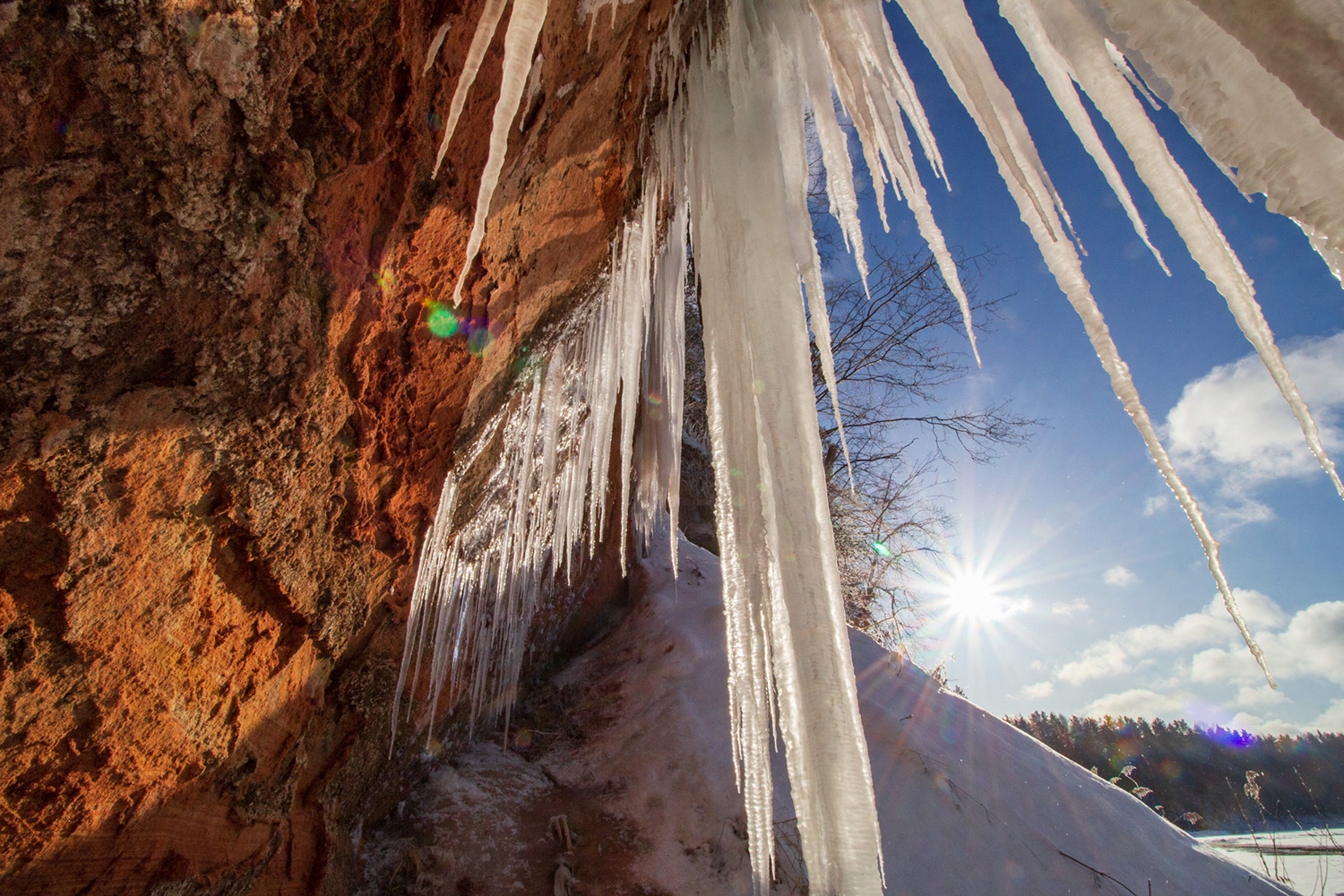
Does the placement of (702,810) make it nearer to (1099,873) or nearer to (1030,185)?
(1099,873)

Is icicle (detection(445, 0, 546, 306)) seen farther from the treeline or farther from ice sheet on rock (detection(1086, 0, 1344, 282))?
the treeline

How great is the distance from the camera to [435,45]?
1354mm

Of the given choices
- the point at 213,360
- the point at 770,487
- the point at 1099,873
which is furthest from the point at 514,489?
the point at 1099,873

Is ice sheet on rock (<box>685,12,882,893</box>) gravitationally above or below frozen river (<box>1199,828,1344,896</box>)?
above

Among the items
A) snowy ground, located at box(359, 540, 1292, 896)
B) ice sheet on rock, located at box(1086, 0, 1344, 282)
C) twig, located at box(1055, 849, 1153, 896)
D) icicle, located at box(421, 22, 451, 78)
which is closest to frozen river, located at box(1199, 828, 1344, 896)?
snowy ground, located at box(359, 540, 1292, 896)

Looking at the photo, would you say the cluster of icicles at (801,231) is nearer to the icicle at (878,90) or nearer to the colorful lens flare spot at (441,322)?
the icicle at (878,90)

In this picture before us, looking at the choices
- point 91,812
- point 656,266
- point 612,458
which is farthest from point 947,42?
point 612,458

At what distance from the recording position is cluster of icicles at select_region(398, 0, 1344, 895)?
22.9 inches

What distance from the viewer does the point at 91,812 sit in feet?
4.19

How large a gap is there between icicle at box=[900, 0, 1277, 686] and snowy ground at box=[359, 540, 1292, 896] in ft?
9.21

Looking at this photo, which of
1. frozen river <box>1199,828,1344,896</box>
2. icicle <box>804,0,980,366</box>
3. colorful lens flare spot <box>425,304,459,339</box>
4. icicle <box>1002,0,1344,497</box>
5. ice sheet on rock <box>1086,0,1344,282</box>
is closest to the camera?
ice sheet on rock <box>1086,0,1344,282</box>

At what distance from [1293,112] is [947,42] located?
2.02ft

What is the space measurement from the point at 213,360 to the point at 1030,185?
1697mm

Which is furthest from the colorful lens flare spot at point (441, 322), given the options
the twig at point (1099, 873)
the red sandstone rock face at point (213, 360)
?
the twig at point (1099, 873)
